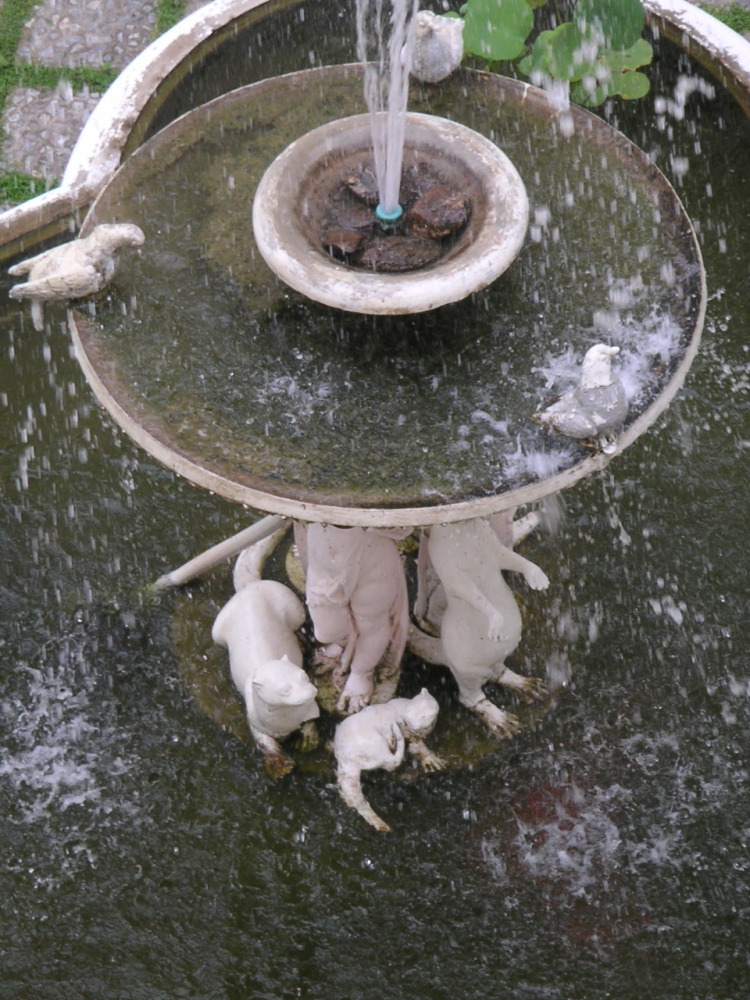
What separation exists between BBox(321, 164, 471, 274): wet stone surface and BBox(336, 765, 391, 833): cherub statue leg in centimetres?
196

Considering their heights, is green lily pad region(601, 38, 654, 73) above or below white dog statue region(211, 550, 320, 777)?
above

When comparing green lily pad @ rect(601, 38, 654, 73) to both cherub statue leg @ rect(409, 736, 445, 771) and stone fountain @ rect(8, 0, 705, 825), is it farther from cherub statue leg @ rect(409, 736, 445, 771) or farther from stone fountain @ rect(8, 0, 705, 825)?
cherub statue leg @ rect(409, 736, 445, 771)

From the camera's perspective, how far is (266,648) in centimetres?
A: 486

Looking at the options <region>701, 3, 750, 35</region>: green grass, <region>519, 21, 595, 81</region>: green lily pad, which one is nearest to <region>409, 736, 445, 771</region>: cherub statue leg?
<region>519, 21, 595, 81</region>: green lily pad

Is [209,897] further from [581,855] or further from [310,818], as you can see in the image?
[581,855]

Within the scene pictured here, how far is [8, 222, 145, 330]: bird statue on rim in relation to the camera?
416cm

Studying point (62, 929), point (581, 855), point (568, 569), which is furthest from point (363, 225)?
point (62, 929)

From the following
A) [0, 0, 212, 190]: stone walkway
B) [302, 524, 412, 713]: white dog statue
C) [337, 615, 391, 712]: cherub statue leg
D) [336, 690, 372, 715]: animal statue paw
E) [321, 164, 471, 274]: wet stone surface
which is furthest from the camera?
[0, 0, 212, 190]: stone walkway

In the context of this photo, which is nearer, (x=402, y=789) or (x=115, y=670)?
(x=402, y=789)

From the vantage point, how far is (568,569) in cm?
567

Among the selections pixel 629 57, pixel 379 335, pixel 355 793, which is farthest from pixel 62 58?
pixel 355 793

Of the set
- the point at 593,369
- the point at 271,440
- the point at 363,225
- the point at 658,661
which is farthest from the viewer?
the point at 658,661

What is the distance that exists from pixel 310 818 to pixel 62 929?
1.04 meters

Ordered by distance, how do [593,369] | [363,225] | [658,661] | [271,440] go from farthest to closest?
[658,661], [363,225], [271,440], [593,369]
